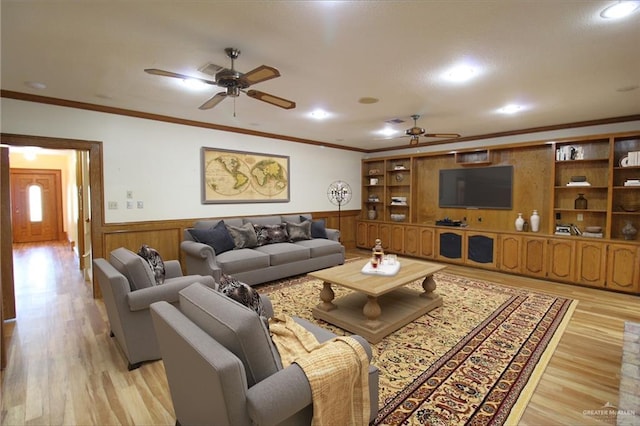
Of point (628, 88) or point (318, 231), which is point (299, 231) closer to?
point (318, 231)

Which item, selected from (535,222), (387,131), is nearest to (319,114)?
(387,131)

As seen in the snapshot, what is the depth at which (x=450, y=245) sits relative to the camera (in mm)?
5941

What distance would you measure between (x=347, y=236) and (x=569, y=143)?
446 cm

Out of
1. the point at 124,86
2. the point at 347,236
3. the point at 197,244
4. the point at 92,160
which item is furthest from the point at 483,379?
the point at 347,236

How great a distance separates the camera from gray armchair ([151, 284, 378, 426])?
4.01 feet

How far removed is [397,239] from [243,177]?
3.42 m

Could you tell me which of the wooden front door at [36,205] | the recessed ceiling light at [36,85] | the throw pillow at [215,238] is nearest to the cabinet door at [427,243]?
the throw pillow at [215,238]

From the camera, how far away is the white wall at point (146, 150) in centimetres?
368

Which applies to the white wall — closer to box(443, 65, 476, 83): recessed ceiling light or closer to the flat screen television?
the flat screen television

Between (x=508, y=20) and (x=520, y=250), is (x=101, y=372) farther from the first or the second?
(x=520, y=250)

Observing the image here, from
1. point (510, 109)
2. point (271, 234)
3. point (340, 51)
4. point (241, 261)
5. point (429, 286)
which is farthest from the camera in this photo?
point (271, 234)

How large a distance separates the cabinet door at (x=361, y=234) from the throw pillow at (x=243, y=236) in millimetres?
3172

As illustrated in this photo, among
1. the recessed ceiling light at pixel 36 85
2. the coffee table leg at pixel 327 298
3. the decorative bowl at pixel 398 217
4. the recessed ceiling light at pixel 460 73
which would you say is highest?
the recessed ceiling light at pixel 36 85

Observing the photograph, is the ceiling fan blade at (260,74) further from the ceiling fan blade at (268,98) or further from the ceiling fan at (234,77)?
the ceiling fan blade at (268,98)
